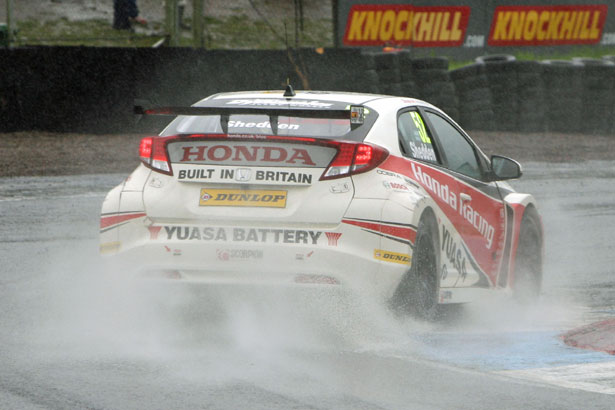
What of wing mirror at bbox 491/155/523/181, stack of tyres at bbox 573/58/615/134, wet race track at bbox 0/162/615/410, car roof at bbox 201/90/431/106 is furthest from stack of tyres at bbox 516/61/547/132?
car roof at bbox 201/90/431/106

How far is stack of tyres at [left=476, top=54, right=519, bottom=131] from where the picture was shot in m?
24.3

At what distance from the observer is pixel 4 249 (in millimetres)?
10336

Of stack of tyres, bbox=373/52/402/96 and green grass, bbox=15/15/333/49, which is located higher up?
green grass, bbox=15/15/333/49

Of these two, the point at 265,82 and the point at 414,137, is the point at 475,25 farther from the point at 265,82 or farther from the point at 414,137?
the point at 414,137

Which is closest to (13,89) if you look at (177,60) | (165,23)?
(177,60)

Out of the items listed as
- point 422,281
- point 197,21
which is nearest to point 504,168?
point 422,281

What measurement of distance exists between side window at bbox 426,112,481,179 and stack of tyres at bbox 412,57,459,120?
47.9 ft

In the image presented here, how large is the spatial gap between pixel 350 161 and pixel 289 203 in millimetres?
404

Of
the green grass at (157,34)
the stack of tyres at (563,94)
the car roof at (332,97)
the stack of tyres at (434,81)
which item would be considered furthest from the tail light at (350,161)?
the stack of tyres at (563,94)

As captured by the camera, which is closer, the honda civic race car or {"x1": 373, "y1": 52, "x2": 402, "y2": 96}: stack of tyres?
the honda civic race car

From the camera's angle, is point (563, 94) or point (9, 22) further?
point (563, 94)

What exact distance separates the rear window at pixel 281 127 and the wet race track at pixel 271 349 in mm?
888

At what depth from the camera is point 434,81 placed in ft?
75.9

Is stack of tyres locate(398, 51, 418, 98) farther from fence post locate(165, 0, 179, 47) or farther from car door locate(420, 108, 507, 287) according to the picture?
car door locate(420, 108, 507, 287)
